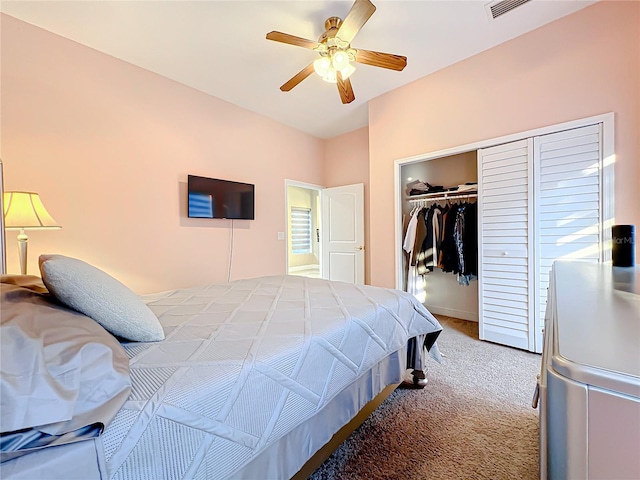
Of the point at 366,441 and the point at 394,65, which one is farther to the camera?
the point at 394,65

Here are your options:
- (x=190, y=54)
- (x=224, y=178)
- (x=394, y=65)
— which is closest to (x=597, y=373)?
(x=394, y=65)

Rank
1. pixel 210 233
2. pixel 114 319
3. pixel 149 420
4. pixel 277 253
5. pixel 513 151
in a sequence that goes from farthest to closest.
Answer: pixel 277 253, pixel 210 233, pixel 513 151, pixel 114 319, pixel 149 420

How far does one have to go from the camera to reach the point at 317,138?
176 inches

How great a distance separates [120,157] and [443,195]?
138 inches

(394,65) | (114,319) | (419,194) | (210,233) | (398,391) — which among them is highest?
(394,65)

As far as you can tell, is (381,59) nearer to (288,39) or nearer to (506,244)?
(288,39)

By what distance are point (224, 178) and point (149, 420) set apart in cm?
298

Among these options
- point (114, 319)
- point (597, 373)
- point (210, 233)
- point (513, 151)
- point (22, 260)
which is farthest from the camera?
point (210, 233)

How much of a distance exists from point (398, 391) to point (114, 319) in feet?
5.70

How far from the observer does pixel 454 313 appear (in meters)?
3.49

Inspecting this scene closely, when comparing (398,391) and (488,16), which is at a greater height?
(488,16)

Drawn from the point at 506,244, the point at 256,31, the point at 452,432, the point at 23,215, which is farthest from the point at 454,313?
the point at 23,215

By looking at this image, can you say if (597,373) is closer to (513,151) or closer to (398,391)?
(398,391)

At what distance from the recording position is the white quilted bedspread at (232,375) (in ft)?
2.09
